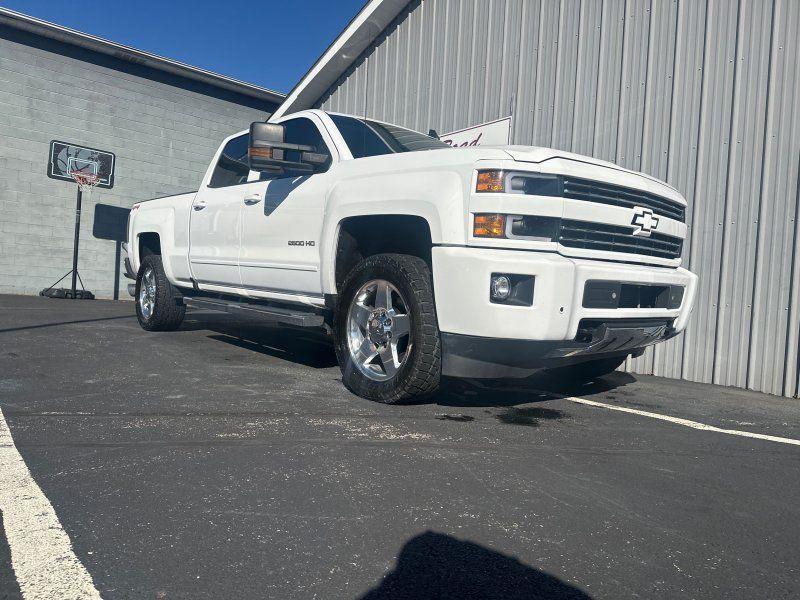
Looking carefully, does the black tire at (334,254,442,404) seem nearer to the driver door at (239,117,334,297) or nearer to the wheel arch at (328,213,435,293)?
the wheel arch at (328,213,435,293)

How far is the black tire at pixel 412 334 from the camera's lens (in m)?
3.97

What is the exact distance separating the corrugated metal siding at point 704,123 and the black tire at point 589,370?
1367 mm

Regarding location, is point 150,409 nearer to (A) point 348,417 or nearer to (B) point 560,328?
(A) point 348,417

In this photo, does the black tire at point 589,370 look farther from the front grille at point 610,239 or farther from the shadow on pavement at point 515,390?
the front grille at point 610,239

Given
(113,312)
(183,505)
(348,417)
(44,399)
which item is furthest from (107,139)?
(183,505)

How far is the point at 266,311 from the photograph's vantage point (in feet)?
17.9

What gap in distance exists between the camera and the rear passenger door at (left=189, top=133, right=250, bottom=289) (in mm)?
5953

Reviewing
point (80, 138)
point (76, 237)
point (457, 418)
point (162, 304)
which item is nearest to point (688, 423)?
point (457, 418)

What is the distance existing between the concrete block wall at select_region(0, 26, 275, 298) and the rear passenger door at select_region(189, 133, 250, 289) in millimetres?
9224

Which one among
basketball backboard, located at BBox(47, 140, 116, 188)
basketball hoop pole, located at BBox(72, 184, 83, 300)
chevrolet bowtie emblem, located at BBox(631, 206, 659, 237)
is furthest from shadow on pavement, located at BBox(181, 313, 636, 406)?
basketball backboard, located at BBox(47, 140, 116, 188)

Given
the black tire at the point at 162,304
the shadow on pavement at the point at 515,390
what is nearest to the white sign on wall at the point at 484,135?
the shadow on pavement at the point at 515,390

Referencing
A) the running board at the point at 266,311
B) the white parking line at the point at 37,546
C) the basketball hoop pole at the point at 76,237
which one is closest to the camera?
the white parking line at the point at 37,546

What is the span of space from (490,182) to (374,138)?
1752 mm

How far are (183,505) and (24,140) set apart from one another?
45.4ft
